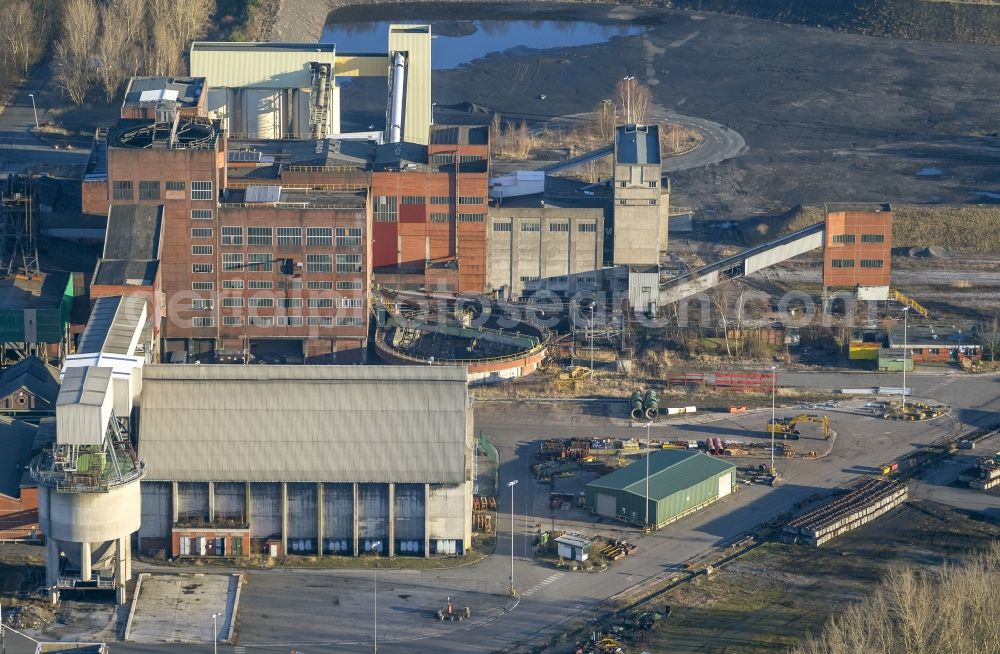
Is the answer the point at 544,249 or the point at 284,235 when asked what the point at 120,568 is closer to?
the point at 284,235

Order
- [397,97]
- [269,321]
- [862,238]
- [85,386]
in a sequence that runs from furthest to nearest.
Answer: [397,97]
[862,238]
[269,321]
[85,386]

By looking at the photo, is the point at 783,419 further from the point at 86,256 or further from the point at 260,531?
the point at 86,256

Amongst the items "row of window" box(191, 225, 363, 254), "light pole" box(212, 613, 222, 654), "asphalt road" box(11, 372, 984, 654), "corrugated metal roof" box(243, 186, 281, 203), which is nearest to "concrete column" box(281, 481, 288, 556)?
"asphalt road" box(11, 372, 984, 654)

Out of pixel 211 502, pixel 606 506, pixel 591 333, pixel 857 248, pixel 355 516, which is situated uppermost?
pixel 857 248

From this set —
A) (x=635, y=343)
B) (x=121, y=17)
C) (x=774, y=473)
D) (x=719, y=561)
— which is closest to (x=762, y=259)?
(x=635, y=343)

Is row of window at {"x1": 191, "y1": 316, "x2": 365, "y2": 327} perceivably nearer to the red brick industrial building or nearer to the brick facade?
the red brick industrial building

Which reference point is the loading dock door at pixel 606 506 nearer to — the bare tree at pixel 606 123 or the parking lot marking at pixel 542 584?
the parking lot marking at pixel 542 584

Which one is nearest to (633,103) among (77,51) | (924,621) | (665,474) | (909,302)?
(77,51)
